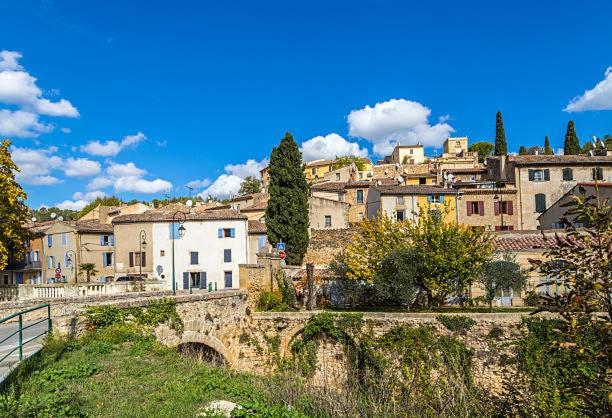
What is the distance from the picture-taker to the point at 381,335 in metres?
20.8

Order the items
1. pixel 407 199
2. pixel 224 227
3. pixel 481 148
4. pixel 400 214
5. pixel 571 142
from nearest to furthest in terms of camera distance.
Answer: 1. pixel 224 227
2. pixel 400 214
3. pixel 407 199
4. pixel 571 142
5. pixel 481 148

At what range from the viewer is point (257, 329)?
23.0 m

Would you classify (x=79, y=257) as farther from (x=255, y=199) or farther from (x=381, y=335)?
(x=381, y=335)

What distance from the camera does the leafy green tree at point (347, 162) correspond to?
90463 mm

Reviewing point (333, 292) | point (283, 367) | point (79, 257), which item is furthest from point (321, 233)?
point (79, 257)

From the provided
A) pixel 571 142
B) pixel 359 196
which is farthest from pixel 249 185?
pixel 571 142

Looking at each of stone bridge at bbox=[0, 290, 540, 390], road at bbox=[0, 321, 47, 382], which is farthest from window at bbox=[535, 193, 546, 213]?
road at bbox=[0, 321, 47, 382]

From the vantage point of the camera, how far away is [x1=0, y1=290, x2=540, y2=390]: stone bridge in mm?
18141

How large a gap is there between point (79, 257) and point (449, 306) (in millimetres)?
35656

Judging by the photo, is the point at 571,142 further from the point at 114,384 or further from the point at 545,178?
the point at 114,384

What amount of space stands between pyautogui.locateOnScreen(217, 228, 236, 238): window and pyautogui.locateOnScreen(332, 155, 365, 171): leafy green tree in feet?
156

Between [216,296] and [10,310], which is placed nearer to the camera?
[10,310]

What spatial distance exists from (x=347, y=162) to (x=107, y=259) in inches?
2160

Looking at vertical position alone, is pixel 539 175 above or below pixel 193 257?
above
